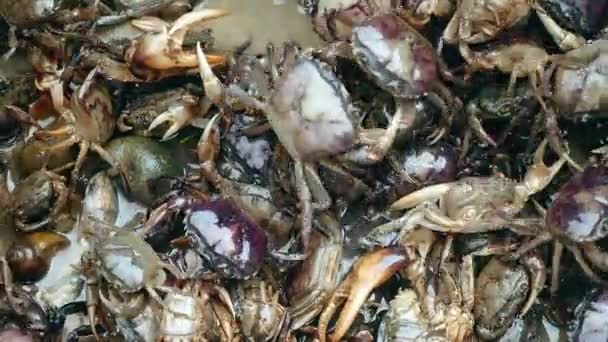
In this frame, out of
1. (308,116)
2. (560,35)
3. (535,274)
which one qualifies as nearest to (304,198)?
(308,116)

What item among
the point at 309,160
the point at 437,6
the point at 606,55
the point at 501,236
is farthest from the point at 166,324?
the point at 606,55

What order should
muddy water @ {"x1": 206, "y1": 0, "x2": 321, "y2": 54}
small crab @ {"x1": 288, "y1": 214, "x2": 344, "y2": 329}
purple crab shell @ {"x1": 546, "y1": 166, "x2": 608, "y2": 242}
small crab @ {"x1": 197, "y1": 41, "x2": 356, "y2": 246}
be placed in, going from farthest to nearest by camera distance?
muddy water @ {"x1": 206, "y1": 0, "x2": 321, "y2": 54}
small crab @ {"x1": 288, "y1": 214, "x2": 344, "y2": 329}
small crab @ {"x1": 197, "y1": 41, "x2": 356, "y2": 246}
purple crab shell @ {"x1": 546, "y1": 166, "x2": 608, "y2": 242}

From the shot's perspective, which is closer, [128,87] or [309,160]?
[309,160]

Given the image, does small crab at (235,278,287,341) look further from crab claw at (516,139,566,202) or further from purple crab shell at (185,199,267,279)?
crab claw at (516,139,566,202)

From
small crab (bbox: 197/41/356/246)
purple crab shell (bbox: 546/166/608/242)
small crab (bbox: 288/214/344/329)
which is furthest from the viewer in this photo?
small crab (bbox: 288/214/344/329)

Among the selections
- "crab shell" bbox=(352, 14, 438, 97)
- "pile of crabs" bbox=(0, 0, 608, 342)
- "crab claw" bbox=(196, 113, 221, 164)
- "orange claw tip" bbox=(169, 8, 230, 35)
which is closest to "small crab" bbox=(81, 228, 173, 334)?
"pile of crabs" bbox=(0, 0, 608, 342)

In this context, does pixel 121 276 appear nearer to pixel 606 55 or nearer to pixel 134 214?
pixel 134 214

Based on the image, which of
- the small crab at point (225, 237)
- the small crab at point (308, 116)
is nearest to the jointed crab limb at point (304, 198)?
the small crab at point (308, 116)
